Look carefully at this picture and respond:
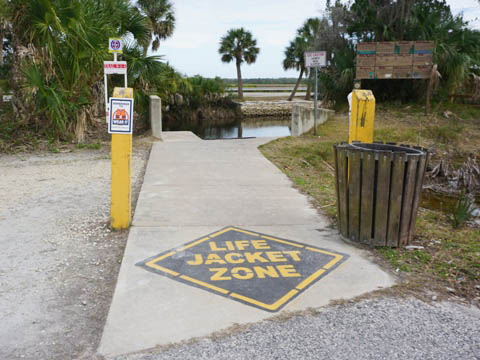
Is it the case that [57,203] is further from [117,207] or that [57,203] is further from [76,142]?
[76,142]

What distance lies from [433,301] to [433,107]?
48.9 feet

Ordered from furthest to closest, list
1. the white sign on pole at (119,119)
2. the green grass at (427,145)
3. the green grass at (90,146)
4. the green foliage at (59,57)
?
1. the green grass at (90,146)
2. the green foliage at (59,57)
3. the white sign on pole at (119,119)
4. the green grass at (427,145)

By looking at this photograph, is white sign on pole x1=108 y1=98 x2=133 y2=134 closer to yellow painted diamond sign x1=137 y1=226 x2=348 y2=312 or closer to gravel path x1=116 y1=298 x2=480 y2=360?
yellow painted diamond sign x1=137 y1=226 x2=348 y2=312

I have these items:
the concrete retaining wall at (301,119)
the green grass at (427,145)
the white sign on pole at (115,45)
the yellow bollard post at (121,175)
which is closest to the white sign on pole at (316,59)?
the concrete retaining wall at (301,119)

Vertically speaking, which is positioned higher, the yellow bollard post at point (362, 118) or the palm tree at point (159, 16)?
the palm tree at point (159, 16)

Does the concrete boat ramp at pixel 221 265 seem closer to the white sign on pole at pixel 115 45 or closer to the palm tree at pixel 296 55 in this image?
the white sign on pole at pixel 115 45

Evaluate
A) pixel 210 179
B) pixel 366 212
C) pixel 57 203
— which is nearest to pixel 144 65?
pixel 210 179

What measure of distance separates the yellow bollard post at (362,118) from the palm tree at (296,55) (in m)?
33.5

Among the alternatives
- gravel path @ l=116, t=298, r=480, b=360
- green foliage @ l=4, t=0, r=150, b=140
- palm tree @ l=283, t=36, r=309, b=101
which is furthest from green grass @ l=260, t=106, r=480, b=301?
palm tree @ l=283, t=36, r=309, b=101

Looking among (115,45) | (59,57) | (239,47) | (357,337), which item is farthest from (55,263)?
(239,47)

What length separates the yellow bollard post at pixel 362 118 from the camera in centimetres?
568

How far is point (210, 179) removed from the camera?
764 cm

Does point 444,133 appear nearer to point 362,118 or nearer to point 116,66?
point 362,118

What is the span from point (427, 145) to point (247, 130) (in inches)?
436
